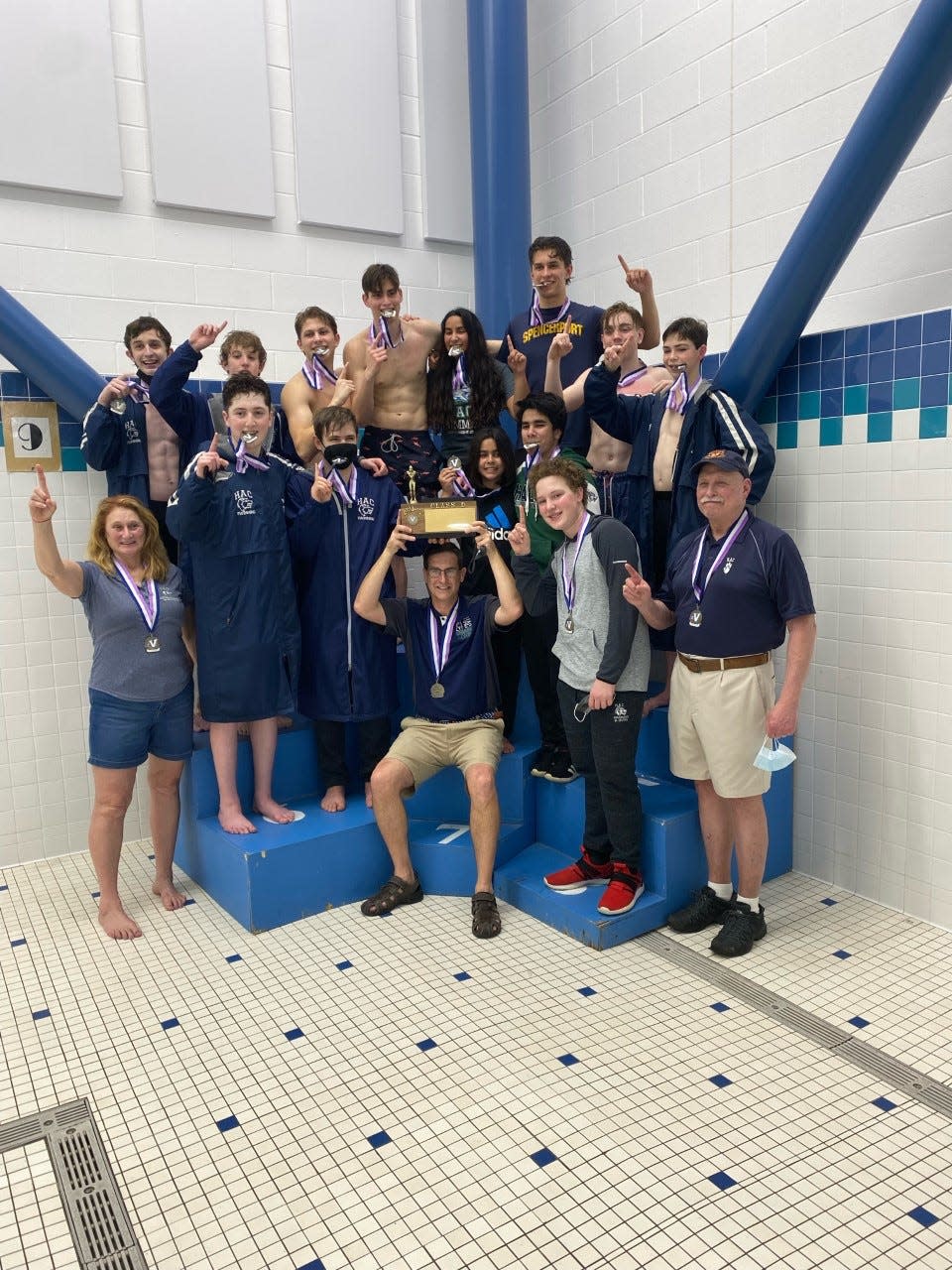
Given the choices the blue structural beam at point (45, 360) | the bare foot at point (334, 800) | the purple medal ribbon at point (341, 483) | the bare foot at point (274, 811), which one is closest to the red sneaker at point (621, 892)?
the bare foot at point (334, 800)

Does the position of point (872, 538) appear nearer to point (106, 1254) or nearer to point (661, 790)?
point (661, 790)

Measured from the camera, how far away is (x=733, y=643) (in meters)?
3.11

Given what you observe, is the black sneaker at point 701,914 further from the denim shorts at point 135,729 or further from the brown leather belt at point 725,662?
the denim shorts at point 135,729

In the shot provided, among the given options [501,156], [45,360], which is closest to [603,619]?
[45,360]

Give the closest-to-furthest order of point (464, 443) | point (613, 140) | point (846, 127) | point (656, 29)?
1. point (846, 127)
2. point (464, 443)
3. point (656, 29)
4. point (613, 140)

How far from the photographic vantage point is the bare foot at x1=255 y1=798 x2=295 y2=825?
3820 mm

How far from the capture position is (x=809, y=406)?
369cm

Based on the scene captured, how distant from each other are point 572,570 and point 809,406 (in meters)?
1.23

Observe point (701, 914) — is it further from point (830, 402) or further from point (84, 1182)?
point (84, 1182)

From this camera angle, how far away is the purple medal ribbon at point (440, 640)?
149 inches

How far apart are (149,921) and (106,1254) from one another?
1.69m

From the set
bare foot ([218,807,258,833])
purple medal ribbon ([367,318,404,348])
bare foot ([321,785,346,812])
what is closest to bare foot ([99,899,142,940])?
bare foot ([218,807,258,833])

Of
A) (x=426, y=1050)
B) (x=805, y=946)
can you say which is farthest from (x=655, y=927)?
(x=426, y=1050)

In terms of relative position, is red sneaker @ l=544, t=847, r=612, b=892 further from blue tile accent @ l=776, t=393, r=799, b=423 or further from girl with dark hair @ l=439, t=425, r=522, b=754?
blue tile accent @ l=776, t=393, r=799, b=423
